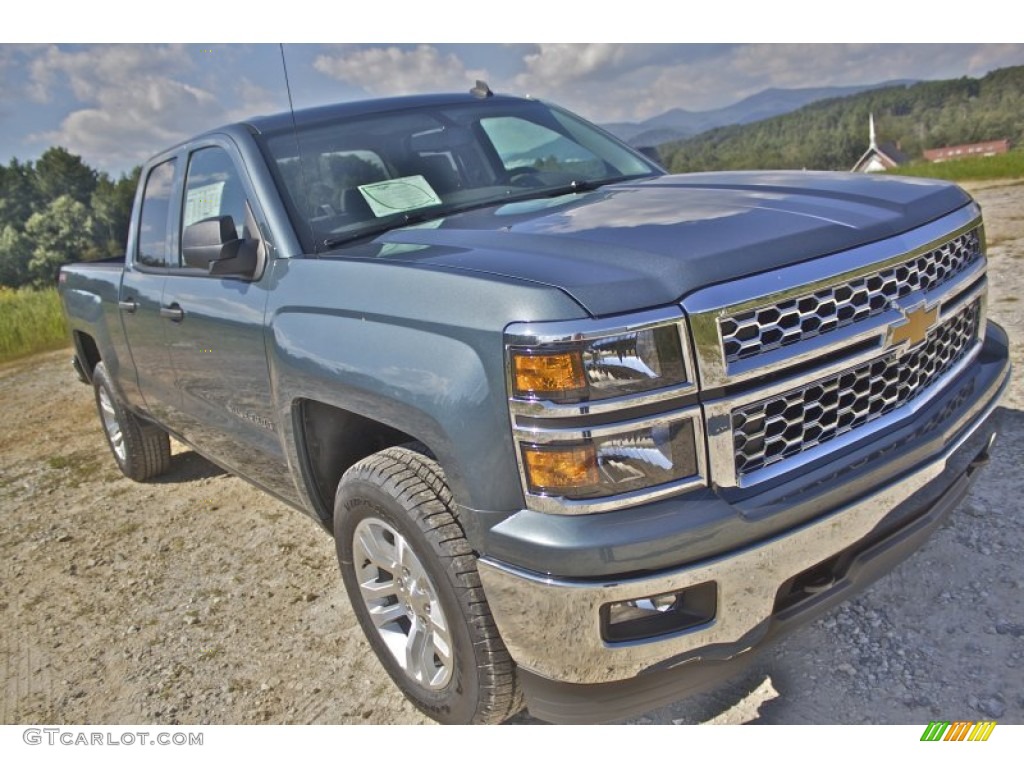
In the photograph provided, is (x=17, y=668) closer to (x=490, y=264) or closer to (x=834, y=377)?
(x=490, y=264)

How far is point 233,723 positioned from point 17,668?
111 centimetres

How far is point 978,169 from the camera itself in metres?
15.9

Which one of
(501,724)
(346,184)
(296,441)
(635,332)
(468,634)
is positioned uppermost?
(346,184)

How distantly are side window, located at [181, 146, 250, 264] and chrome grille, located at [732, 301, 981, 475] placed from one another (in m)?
1.83

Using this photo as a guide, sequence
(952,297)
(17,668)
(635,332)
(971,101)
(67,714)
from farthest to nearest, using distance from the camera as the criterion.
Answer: (971,101), (17,668), (67,714), (952,297), (635,332)

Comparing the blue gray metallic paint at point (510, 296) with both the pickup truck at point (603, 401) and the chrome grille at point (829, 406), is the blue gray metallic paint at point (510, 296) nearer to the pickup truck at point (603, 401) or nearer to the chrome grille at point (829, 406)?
the pickup truck at point (603, 401)

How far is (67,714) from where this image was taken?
107 inches

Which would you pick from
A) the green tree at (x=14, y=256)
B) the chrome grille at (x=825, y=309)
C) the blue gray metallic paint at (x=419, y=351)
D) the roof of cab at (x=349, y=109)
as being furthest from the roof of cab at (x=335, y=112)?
the green tree at (x=14, y=256)

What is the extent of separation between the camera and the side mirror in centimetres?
260

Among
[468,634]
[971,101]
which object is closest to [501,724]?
[468,634]

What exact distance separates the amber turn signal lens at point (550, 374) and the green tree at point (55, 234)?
1137 centimetres

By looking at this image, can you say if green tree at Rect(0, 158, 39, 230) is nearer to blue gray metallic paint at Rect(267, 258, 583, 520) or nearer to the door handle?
the door handle

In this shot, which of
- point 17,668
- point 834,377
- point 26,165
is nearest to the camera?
point 834,377

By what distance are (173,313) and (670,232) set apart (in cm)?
223
